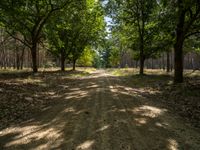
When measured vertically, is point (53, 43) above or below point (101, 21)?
below

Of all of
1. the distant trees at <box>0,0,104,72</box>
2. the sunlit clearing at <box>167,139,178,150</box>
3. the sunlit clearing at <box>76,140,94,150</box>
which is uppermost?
the distant trees at <box>0,0,104,72</box>

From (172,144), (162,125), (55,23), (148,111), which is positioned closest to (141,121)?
(162,125)

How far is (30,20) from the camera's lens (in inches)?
1421

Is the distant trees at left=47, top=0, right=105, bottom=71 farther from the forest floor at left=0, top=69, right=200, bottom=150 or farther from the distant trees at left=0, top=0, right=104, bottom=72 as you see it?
the forest floor at left=0, top=69, right=200, bottom=150

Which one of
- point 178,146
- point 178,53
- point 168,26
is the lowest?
point 178,146

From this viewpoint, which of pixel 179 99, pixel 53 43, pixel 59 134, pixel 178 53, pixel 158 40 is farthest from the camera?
pixel 53 43

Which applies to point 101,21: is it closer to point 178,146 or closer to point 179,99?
point 179,99

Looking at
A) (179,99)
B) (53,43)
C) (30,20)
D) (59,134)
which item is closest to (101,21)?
(53,43)

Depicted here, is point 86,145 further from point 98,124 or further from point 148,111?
point 148,111

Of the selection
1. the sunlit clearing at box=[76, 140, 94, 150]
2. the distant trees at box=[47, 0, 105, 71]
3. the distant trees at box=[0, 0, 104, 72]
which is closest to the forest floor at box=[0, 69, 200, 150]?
the sunlit clearing at box=[76, 140, 94, 150]

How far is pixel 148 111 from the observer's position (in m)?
13.0

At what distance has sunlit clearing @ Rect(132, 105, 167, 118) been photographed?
1223 cm

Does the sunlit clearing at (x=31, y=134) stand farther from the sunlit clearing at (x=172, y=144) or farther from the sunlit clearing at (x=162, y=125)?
the sunlit clearing at (x=162, y=125)

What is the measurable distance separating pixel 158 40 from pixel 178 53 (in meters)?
14.0
